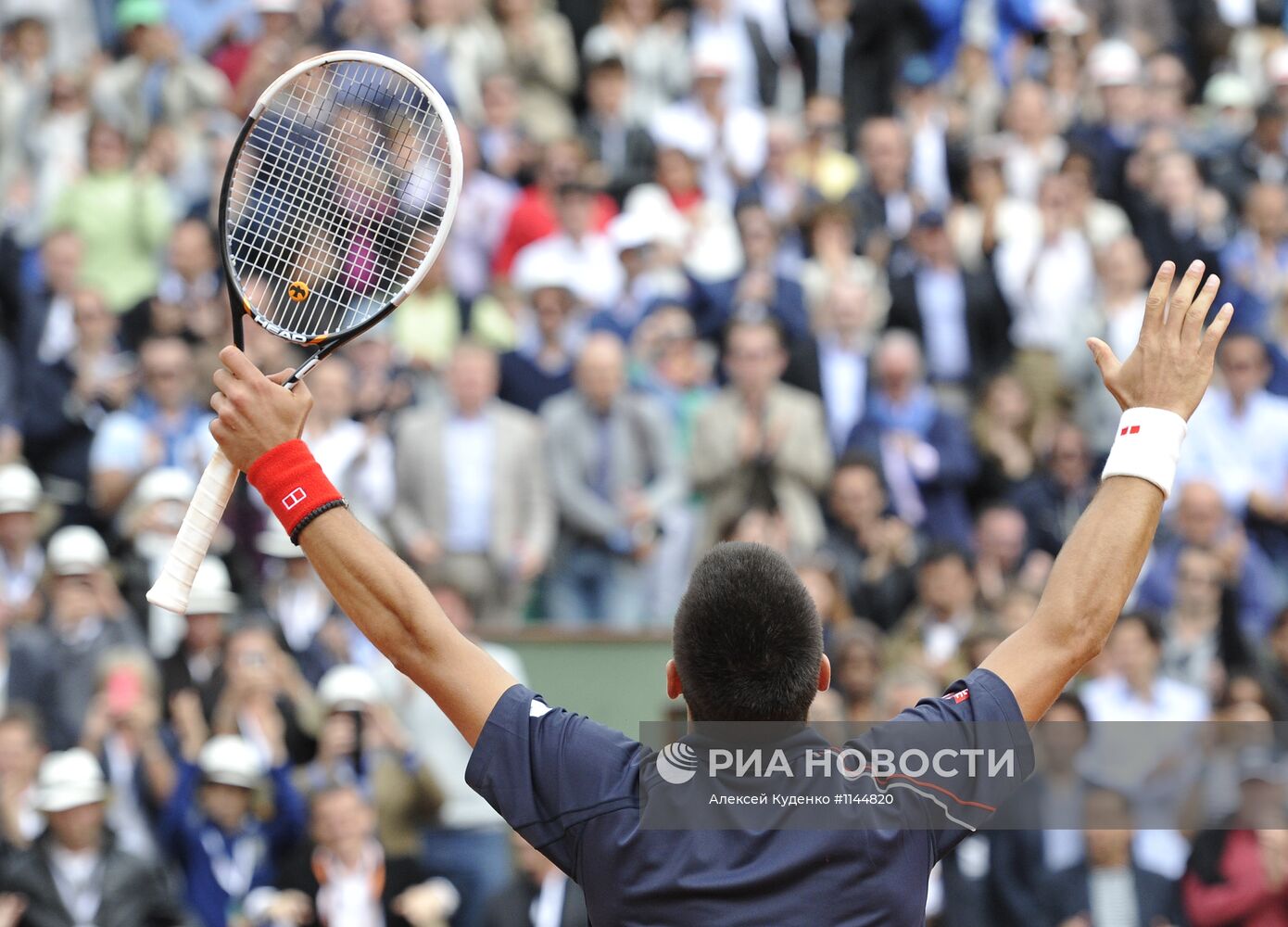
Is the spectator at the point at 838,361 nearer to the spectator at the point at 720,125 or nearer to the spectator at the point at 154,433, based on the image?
the spectator at the point at 720,125

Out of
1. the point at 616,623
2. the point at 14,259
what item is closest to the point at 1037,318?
the point at 616,623

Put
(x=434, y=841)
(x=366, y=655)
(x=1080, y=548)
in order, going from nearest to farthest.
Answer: (x=1080, y=548), (x=434, y=841), (x=366, y=655)

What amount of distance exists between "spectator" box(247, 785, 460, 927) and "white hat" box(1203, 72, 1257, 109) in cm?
885

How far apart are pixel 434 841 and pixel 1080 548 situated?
18.7 ft

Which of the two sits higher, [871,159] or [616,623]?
[871,159]

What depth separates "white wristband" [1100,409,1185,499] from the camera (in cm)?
329

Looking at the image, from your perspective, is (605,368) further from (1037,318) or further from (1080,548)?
(1080,548)

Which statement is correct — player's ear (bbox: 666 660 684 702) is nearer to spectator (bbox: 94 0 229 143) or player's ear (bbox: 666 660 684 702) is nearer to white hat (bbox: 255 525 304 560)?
white hat (bbox: 255 525 304 560)

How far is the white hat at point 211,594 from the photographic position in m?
9.02

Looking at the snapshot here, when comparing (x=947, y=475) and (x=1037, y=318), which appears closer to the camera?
(x=947, y=475)

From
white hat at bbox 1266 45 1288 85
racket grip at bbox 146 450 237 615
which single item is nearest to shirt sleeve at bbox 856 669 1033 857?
racket grip at bbox 146 450 237 615

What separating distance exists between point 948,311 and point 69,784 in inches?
235

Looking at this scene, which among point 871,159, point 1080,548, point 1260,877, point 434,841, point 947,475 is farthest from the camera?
point 871,159

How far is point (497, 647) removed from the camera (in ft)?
31.1
